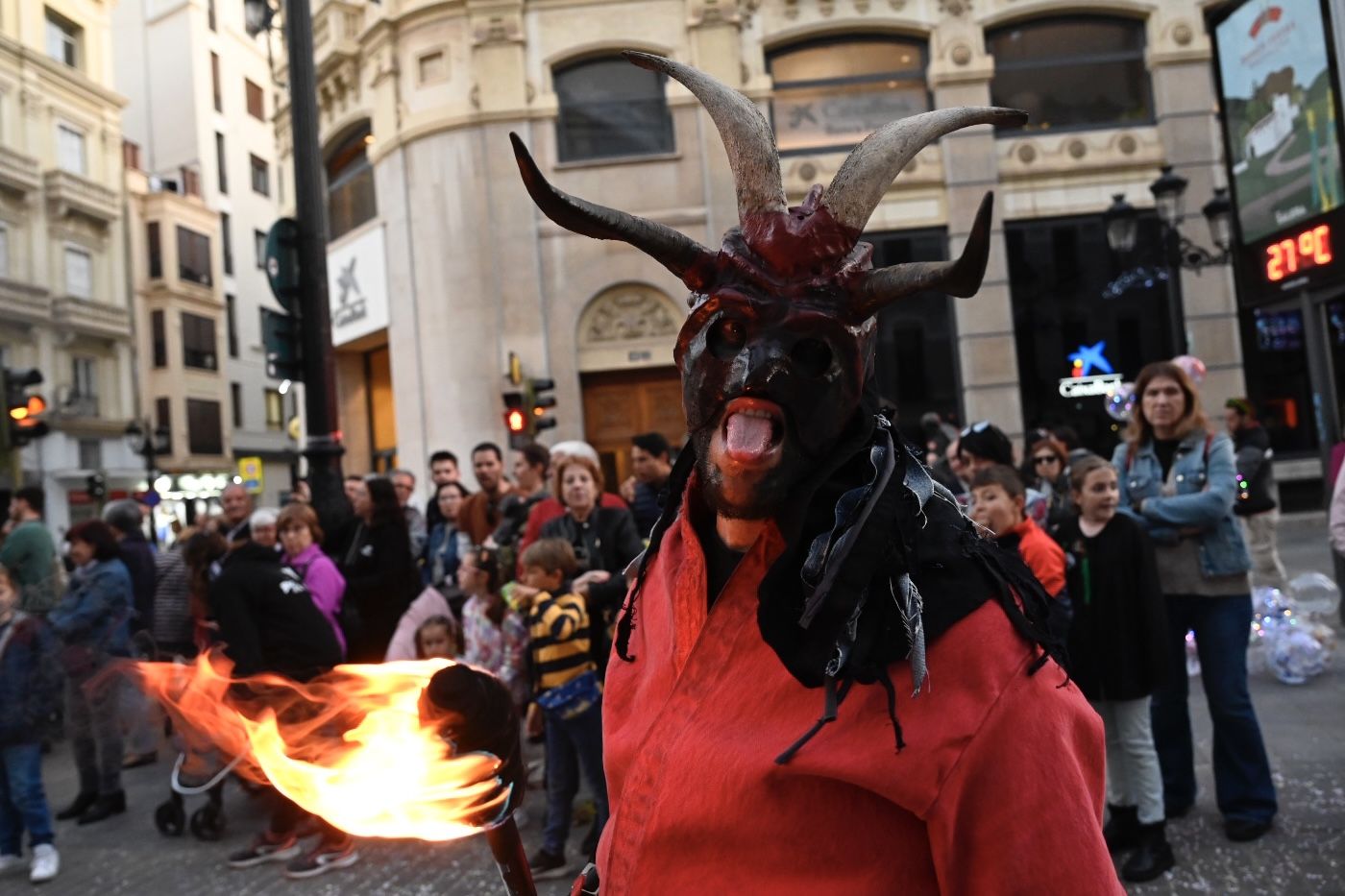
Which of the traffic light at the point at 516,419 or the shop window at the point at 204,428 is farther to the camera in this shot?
the shop window at the point at 204,428

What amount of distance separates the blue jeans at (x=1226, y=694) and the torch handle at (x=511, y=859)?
12.7 feet

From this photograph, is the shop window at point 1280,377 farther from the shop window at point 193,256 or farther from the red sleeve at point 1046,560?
the shop window at point 193,256

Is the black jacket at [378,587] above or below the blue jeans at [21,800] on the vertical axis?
above

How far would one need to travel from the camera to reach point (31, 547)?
932cm

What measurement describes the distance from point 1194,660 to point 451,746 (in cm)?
782

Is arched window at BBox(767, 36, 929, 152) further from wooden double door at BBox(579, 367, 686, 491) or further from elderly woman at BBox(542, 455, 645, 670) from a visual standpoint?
elderly woman at BBox(542, 455, 645, 670)

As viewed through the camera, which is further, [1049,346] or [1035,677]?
[1049,346]

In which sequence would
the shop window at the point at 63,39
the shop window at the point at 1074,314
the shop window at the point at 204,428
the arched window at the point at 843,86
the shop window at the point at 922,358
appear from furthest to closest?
1. the shop window at the point at 204,428
2. the shop window at the point at 63,39
3. the arched window at the point at 843,86
4. the shop window at the point at 922,358
5. the shop window at the point at 1074,314

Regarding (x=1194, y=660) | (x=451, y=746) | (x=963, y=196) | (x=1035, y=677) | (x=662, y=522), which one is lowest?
(x=1194, y=660)

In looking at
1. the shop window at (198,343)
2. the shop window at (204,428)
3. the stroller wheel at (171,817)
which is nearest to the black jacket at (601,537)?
the stroller wheel at (171,817)

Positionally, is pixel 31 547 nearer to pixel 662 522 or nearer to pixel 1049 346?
pixel 662 522

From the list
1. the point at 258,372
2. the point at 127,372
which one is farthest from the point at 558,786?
the point at 258,372

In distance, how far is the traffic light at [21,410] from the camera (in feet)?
47.4

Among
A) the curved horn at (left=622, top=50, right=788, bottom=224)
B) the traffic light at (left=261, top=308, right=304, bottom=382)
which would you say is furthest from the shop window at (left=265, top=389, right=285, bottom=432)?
the curved horn at (left=622, top=50, right=788, bottom=224)
